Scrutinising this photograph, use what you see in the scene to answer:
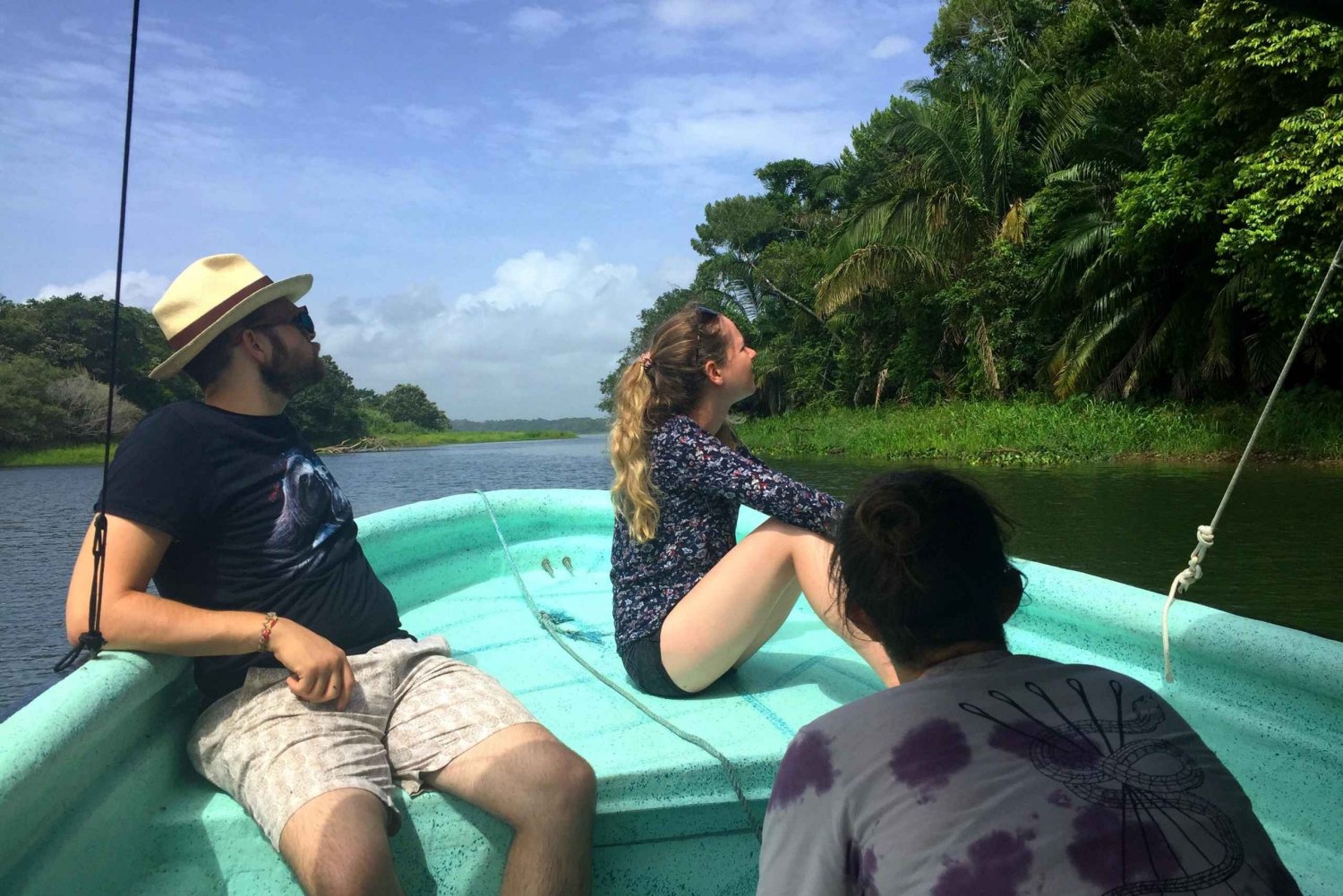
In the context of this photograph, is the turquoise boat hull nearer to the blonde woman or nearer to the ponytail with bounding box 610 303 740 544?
the blonde woman

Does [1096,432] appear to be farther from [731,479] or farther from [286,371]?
[286,371]

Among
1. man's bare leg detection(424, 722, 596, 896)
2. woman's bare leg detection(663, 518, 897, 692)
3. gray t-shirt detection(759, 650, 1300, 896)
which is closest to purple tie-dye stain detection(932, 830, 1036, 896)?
gray t-shirt detection(759, 650, 1300, 896)

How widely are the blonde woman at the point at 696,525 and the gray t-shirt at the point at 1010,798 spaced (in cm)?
88

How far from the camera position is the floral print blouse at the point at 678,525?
6.20 ft

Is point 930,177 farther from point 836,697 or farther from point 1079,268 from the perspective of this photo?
point 836,697

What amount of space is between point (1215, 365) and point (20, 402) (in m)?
18.5

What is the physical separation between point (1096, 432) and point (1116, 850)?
13401mm

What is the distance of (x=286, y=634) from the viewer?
142cm

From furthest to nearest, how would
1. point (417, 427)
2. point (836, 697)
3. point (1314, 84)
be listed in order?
1. point (417, 427)
2. point (1314, 84)
3. point (836, 697)

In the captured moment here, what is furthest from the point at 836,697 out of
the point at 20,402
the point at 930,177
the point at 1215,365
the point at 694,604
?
the point at 20,402

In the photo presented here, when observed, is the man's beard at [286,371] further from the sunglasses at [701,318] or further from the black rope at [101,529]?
the sunglasses at [701,318]

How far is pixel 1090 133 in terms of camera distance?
583 inches

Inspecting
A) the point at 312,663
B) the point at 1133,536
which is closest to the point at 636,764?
the point at 312,663

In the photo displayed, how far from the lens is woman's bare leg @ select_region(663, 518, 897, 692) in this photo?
1721 mm
